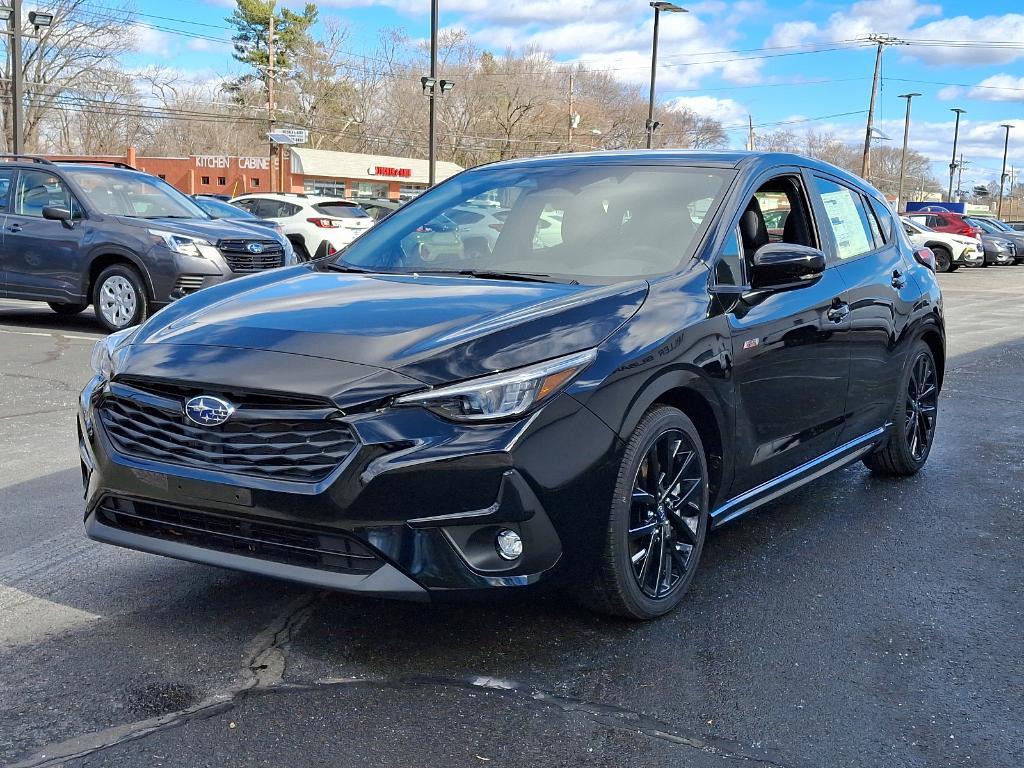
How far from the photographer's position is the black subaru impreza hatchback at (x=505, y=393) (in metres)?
3.27

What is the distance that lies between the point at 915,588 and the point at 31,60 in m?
66.1

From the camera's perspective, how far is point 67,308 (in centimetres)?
1284

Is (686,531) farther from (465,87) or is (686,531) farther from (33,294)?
(465,87)

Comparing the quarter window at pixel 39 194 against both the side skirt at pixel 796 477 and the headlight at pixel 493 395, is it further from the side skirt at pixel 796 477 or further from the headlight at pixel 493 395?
the headlight at pixel 493 395

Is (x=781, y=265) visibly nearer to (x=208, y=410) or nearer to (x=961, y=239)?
(x=208, y=410)

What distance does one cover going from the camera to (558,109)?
290 feet

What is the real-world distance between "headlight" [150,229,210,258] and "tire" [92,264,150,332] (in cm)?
44

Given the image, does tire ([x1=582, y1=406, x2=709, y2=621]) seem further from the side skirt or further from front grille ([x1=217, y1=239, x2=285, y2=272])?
front grille ([x1=217, y1=239, x2=285, y2=272])

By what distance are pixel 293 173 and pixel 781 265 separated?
63744 millimetres

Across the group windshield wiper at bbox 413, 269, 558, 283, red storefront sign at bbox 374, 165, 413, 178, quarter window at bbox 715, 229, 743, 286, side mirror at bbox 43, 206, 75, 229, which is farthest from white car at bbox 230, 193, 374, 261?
red storefront sign at bbox 374, 165, 413, 178

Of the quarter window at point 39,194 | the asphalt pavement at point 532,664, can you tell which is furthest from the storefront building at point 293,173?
the asphalt pavement at point 532,664

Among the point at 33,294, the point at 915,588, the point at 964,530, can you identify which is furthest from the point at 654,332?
the point at 33,294

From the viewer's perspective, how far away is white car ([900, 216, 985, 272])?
109 feet

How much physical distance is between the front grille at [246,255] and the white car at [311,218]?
30.2ft
